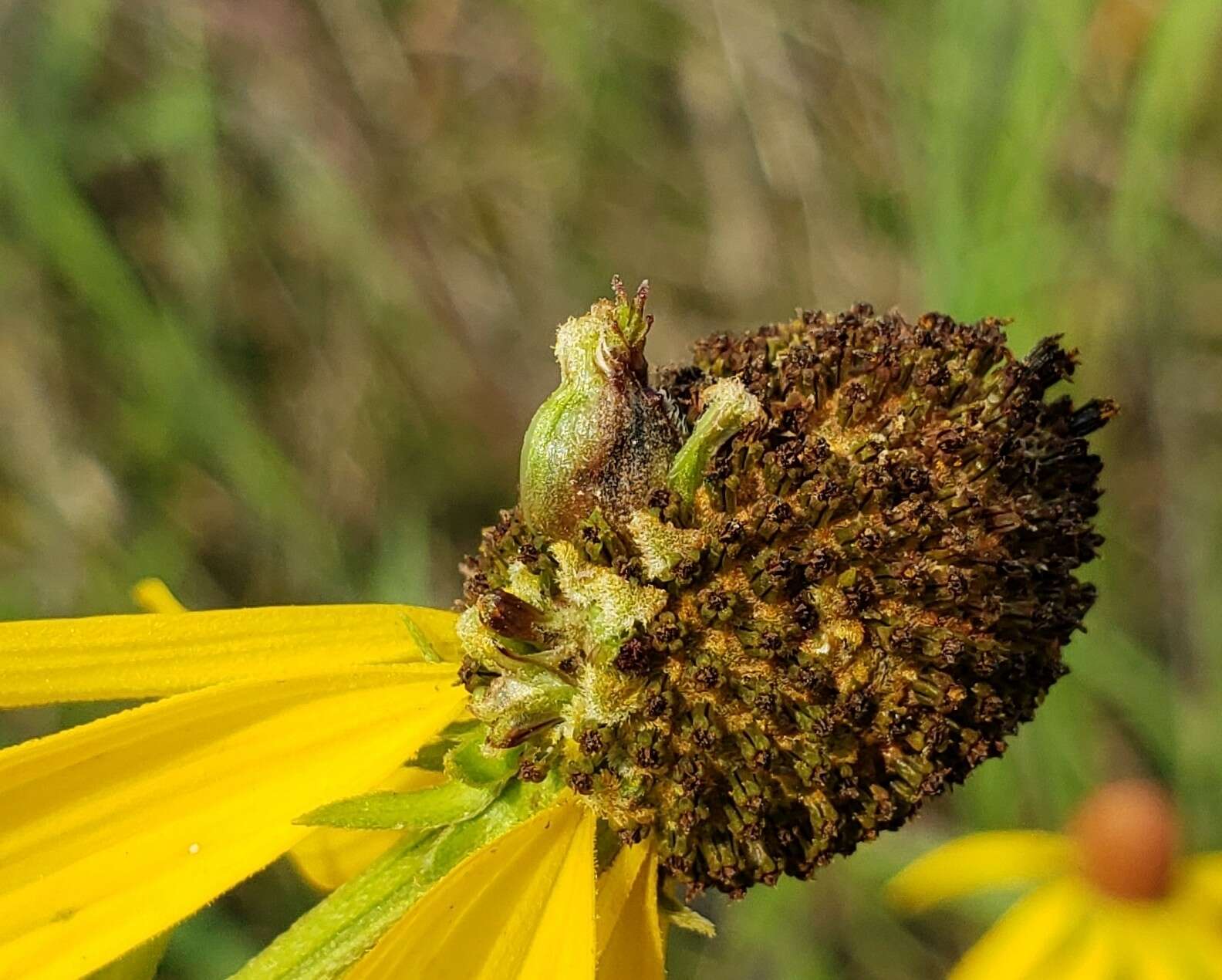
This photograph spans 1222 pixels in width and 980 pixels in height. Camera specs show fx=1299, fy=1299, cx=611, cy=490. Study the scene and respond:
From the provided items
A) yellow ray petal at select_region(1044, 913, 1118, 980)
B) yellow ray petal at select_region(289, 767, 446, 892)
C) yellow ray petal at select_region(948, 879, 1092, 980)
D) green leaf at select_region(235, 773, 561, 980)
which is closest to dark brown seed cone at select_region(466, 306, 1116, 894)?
green leaf at select_region(235, 773, 561, 980)

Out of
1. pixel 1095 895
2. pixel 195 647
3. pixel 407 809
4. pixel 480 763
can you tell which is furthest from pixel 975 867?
pixel 195 647

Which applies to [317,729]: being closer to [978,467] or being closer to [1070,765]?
[978,467]

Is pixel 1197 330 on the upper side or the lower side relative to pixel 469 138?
lower

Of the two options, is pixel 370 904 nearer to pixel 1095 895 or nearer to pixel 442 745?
pixel 442 745

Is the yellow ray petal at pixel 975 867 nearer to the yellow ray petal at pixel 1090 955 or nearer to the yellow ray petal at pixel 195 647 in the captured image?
the yellow ray petal at pixel 1090 955

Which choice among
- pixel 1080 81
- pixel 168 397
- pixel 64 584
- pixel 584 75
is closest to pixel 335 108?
pixel 584 75

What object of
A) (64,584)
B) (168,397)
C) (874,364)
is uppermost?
(168,397)

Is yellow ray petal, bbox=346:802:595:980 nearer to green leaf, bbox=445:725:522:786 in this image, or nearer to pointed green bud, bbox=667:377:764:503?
green leaf, bbox=445:725:522:786
